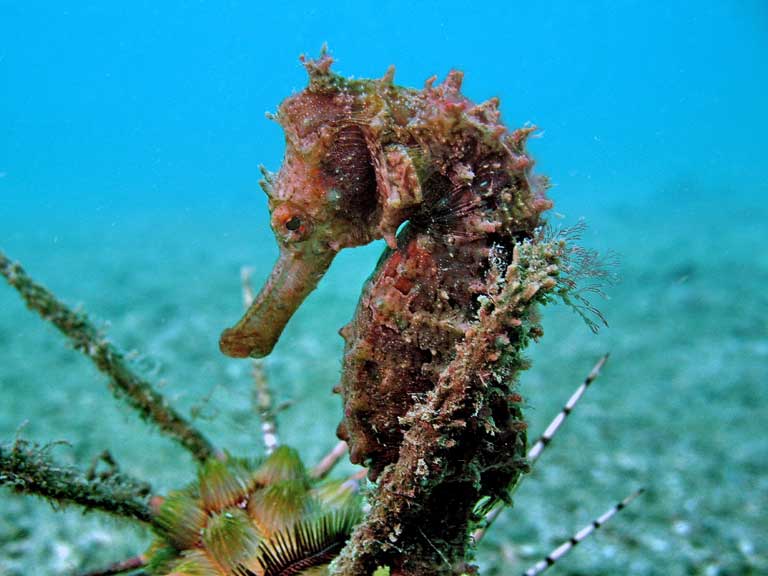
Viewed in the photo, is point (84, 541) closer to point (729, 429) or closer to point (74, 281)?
point (729, 429)

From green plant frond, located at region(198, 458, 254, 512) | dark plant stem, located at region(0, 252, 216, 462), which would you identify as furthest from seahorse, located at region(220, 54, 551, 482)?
dark plant stem, located at region(0, 252, 216, 462)

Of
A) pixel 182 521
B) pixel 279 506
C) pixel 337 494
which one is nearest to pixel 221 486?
pixel 182 521

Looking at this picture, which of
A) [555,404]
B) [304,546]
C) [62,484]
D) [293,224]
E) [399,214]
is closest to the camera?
[399,214]

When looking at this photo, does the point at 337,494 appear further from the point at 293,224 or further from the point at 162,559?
the point at 293,224

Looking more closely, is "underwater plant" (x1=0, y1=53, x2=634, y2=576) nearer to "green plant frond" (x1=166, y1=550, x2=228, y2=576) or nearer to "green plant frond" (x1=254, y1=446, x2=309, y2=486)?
"green plant frond" (x1=166, y1=550, x2=228, y2=576)

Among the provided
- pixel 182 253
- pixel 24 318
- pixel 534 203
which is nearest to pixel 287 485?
pixel 534 203

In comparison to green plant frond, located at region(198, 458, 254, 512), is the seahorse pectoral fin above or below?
above
